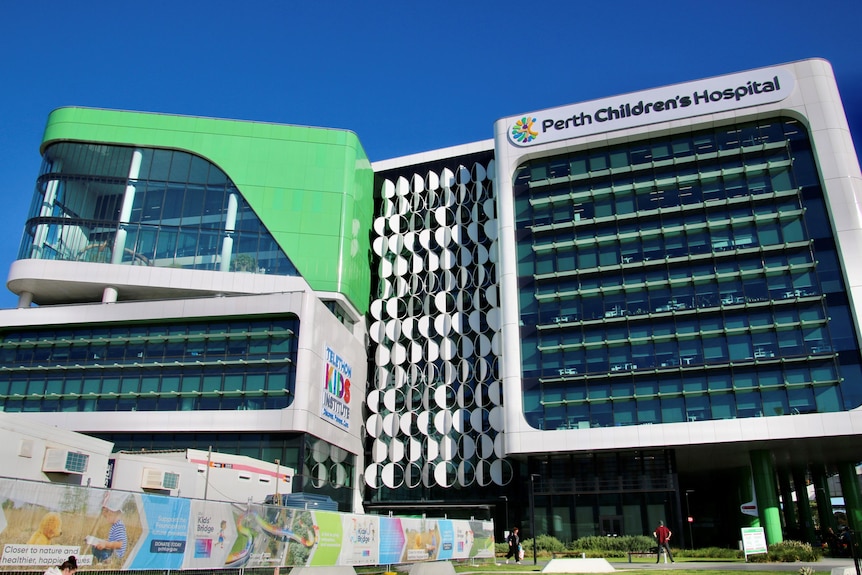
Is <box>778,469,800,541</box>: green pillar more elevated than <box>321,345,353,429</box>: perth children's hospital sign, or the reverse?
<box>321,345,353,429</box>: perth children's hospital sign

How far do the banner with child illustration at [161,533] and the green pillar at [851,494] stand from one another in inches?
1654

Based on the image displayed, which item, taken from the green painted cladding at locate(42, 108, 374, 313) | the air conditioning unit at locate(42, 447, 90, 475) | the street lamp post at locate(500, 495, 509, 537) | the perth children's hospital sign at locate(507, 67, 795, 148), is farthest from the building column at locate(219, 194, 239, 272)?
the street lamp post at locate(500, 495, 509, 537)

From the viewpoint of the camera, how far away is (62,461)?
3444 centimetres

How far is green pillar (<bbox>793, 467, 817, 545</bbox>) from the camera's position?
59.2 metres

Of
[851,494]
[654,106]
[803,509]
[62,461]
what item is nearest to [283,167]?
[654,106]

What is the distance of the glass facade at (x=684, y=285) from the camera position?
49.3 m

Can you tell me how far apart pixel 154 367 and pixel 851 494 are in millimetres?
52500

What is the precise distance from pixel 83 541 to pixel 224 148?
50753mm

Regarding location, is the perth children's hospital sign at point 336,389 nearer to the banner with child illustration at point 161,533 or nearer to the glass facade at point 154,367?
the glass facade at point 154,367

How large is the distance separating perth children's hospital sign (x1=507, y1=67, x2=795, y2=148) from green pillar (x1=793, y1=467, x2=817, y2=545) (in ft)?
104

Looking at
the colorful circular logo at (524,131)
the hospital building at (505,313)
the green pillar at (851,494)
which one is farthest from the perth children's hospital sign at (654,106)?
the green pillar at (851,494)

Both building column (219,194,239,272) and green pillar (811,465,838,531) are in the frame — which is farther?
green pillar (811,465,838,531)

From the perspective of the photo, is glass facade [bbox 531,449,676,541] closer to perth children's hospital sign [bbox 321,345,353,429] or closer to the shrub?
the shrub

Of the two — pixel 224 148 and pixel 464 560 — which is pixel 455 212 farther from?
pixel 464 560
